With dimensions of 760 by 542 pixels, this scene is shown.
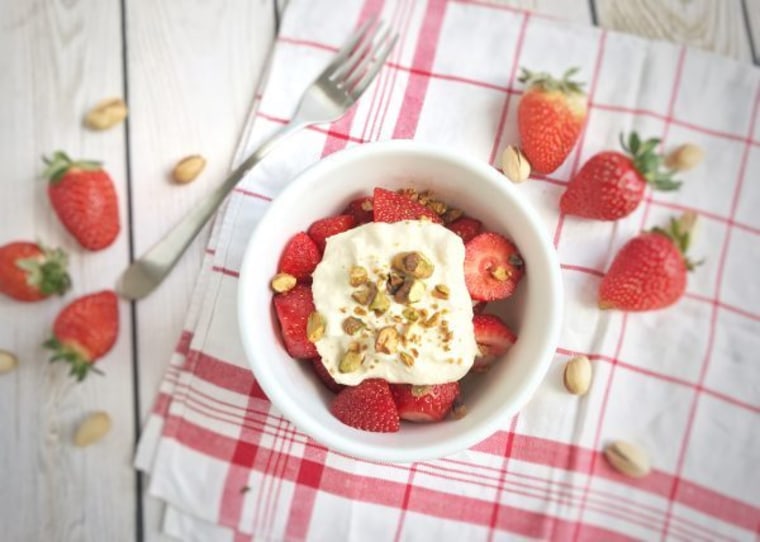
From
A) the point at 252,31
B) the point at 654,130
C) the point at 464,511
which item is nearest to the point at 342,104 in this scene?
the point at 252,31

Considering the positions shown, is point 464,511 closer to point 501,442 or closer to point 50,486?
point 501,442

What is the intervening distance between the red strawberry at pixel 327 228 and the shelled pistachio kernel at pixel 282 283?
5cm

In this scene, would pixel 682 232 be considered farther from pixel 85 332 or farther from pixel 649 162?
pixel 85 332

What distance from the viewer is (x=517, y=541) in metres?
0.82

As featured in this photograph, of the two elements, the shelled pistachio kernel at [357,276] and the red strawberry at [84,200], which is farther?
the red strawberry at [84,200]

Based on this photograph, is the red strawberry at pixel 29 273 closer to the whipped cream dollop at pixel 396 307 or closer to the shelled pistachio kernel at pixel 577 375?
the whipped cream dollop at pixel 396 307

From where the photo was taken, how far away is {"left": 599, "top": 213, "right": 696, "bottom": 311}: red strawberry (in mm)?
796

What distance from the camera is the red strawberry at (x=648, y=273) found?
0.80 metres

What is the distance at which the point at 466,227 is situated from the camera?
73 cm

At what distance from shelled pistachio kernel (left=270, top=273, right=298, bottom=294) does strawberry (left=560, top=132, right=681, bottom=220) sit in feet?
1.17

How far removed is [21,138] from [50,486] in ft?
1.47

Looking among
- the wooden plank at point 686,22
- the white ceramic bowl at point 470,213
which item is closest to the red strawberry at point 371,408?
the white ceramic bowl at point 470,213

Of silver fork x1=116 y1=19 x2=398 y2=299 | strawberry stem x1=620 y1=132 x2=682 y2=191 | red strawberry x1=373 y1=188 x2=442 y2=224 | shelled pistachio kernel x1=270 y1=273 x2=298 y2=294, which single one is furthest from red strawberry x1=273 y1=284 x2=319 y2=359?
strawberry stem x1=620 y1=132 x2=682 y2=191

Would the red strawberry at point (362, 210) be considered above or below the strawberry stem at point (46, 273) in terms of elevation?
above
